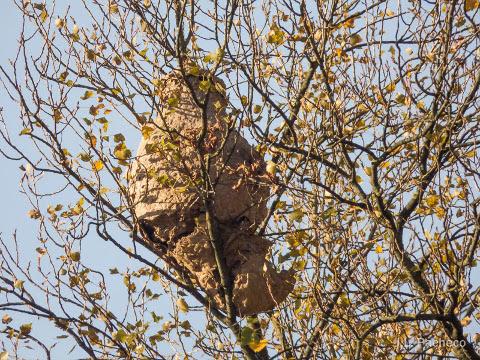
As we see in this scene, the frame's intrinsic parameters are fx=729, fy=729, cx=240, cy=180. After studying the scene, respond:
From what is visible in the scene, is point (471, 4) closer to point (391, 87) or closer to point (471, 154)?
point (391, 87)

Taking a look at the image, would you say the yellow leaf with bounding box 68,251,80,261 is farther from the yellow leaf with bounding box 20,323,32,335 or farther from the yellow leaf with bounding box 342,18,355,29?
the yellow leaf with bounding box 342,18,355,29

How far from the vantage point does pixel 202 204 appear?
626 cm

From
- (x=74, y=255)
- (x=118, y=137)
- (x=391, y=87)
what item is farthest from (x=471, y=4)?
(x=74, y=255)

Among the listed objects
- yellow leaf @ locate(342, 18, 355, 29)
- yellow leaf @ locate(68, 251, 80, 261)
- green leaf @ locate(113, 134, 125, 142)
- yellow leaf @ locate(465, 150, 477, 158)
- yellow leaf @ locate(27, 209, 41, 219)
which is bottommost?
yellow leaf @ locate(465, 150, 477, 158)

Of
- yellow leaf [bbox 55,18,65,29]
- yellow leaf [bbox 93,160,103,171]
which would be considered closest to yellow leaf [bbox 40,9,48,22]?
yellow leaf [bbox 55,18,65,29]

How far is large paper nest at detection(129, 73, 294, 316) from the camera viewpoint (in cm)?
603

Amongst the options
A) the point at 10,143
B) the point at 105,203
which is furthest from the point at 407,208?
the point at 10,143

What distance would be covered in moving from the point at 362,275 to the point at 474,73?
2.08 meters

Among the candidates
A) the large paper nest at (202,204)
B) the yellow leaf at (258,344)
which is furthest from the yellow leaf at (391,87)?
the yellow leaf at (258,344)

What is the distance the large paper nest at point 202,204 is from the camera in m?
6.03

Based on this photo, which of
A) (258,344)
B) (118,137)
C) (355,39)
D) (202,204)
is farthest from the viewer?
(355,39)

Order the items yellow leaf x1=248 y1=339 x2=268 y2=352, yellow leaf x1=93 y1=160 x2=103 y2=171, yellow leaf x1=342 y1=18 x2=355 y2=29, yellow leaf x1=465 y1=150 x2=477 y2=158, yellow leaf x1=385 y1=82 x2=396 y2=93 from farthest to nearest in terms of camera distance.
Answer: yellow leaf x1=342 y1=18 x2=355 y2=29 < yellow leaf x1=385 y1=82 x2=396 y2=93 < yellow leaf x1=465 y1=150 x2=477 y2=158 < yellow leaf x1=93 y1=160 x2=103 y2=171 < yellow leaf x1=248 y1=339 x2=268 y2=352

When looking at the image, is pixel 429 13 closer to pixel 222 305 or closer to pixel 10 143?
pixel 222 305

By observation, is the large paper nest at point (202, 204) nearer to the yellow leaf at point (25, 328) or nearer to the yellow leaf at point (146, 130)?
the yellow leaf at point (146, 130)
